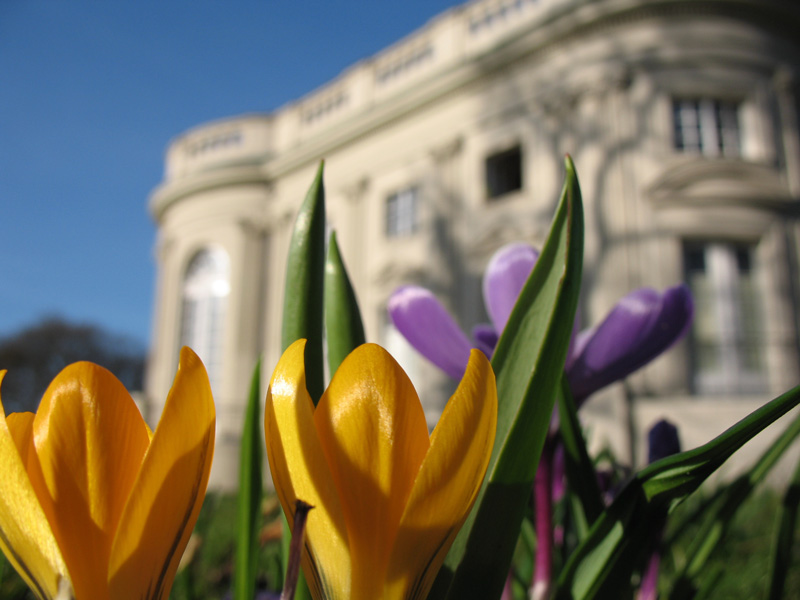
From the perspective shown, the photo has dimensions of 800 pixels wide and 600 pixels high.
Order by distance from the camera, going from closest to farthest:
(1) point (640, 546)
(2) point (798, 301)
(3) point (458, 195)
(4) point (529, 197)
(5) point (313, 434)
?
1. (5) point (313, 434)
2. (1) point (640, 546)
3. (2) point (798, 301)
4. (4) point (529, 197)
5. (3) point (458, 195)

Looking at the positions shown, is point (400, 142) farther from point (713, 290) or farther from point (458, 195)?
point (713, 290)

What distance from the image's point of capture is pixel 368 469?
0.80ft

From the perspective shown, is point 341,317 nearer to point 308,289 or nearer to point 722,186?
point 308,289

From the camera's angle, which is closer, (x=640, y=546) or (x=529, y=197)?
(x=640, y=546)

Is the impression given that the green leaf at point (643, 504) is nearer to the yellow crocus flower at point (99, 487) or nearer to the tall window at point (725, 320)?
the yellow crocus flower at point (99, 487)

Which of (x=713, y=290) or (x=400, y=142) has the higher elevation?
(x=400, y=142)

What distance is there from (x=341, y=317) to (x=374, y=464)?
8.2 inches

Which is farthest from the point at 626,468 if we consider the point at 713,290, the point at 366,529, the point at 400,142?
the point at 400,142

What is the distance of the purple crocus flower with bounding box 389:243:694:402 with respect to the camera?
0.47 m

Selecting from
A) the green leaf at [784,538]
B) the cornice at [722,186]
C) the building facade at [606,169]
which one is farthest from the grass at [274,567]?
the cornice at [722,186]

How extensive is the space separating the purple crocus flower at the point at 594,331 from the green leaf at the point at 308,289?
0.09 m

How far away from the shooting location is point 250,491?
452mm

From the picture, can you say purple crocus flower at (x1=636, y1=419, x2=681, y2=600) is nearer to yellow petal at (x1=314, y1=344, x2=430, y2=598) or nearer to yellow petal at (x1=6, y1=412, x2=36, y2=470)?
yellow petal at (x1=314, y1=344, x2=430, y2=598)

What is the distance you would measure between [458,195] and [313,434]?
31.1 feet
